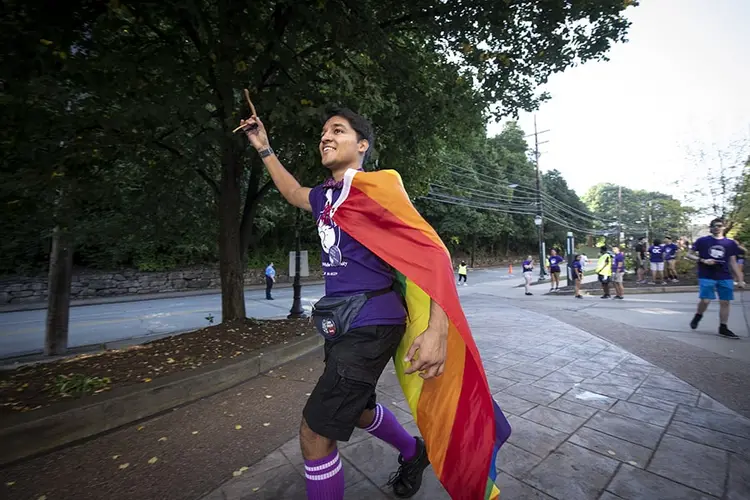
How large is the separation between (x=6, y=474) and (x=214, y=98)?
3.65 m

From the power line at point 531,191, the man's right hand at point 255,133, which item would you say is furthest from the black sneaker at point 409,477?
the power line at point 531,191

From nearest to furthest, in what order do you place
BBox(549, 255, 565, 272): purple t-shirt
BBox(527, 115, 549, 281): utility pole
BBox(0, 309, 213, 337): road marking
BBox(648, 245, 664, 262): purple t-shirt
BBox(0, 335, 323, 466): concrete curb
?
BBox(0, 335, 323, 466): concrete curb < BBox(0, 309, 213, 337): road marking < BBox(648, 245, 664, 262): purple t-shirt < BBox(549, 255, 565, 272): purple t-shirt < BBox(527, 115, 549, 281): utility pole

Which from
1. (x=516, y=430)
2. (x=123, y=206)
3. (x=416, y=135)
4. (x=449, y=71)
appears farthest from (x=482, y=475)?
(x=123, y=206)

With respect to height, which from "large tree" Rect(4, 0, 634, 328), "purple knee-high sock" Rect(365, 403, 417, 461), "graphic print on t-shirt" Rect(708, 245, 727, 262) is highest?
"large tree" Rect(4, 0, 634, 328)

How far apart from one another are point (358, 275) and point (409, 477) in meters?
1.23

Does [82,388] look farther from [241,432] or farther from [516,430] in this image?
[516,430]

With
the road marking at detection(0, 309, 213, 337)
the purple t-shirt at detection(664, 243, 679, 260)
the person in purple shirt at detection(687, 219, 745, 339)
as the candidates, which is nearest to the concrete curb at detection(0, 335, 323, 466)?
the person in purple shirt at detection(687, 219, 745, 339)

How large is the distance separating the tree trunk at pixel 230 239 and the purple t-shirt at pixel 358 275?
4783mm

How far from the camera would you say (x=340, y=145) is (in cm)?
188

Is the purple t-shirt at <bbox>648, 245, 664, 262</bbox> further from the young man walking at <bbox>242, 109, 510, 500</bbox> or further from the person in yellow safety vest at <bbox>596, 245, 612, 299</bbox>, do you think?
the young man walking at <bbox>242, 109, 510, 500</bbox>

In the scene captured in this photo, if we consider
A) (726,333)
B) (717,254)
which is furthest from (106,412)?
(717,254)

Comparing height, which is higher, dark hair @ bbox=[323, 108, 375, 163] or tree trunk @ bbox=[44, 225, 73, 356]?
dark hair @ bbox=[323, 108, 375, 163]

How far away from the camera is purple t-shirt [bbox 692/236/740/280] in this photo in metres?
5.86

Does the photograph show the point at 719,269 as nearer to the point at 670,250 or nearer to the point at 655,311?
the point at 655,311
